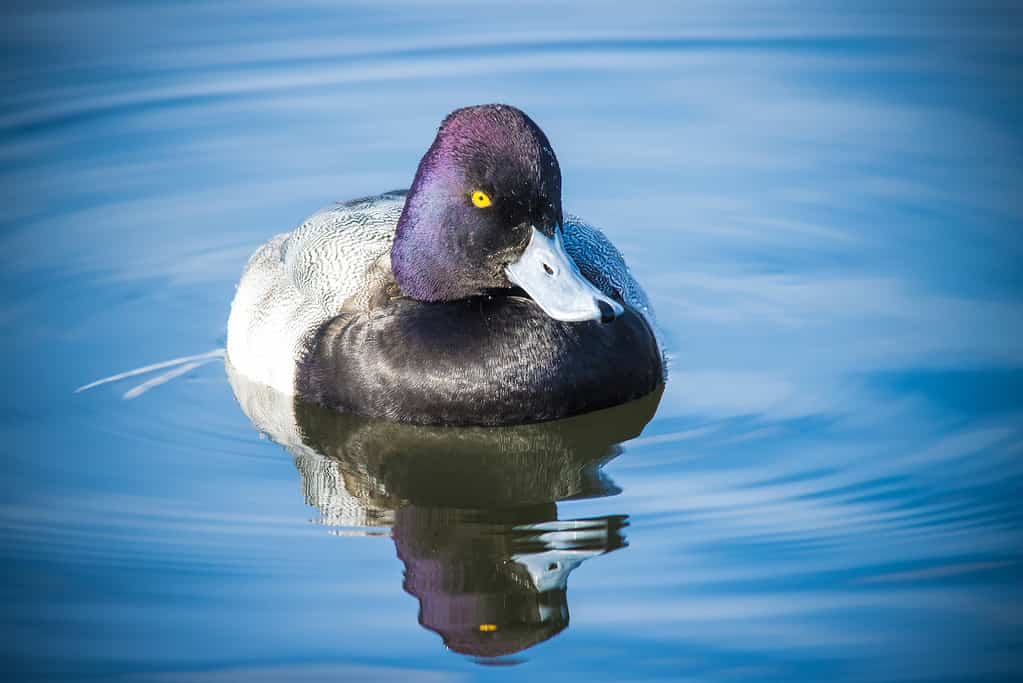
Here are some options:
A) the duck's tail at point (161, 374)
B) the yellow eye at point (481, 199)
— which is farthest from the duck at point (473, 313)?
the duck's tail at point (161, 374)

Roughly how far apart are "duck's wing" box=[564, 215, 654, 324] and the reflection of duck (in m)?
0.64

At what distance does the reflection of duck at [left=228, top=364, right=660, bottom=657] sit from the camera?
20.6 ft

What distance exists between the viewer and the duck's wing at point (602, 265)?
822cm

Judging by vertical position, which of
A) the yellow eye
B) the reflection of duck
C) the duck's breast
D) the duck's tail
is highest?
the yellow eye

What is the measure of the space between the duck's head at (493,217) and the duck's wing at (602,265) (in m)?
0.72

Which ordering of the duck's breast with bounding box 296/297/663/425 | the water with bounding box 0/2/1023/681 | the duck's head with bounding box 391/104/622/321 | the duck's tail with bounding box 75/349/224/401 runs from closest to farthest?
the water with bounding box 0/2/1023/681, the duck's head with bounding box 391/104/622/321, the duck's breast with bounding box 296/297/663/425, the duck's tail with bounding box 75/349/224/401

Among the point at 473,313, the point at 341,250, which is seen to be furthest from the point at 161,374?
the point at 473,313

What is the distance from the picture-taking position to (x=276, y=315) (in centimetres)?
841

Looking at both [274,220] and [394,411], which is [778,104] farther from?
[394,411]

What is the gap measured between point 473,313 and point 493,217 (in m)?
0.55

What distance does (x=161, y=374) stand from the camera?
8.55 m

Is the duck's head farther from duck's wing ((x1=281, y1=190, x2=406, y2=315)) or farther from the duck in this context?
duck's wing ((x1=281, y1=190, x2=406, y2=315))

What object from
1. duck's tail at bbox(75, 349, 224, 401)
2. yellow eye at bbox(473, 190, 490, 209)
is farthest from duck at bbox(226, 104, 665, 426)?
duck's tail at bbox(75, 349, 224, 401)

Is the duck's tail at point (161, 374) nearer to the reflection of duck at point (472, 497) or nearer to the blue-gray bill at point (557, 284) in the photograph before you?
the reflection of duck at point (472, 497)
